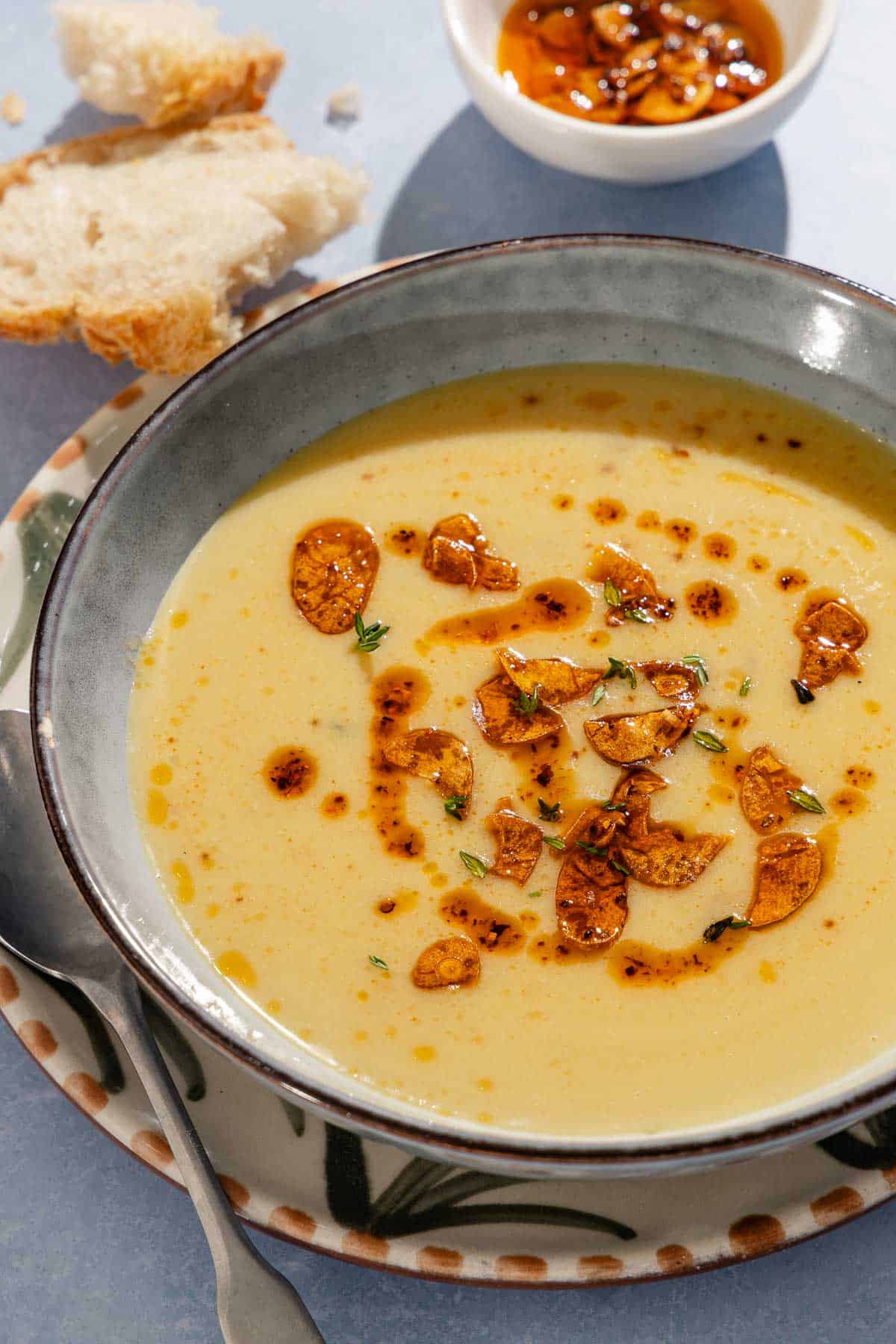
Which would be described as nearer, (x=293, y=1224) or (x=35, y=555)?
(x=293, y=1224)

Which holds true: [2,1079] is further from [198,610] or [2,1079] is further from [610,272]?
[610,272]

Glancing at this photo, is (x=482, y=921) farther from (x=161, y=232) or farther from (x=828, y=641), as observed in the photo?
(x=161, y=232)

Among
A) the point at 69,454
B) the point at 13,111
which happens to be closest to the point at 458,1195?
the point at 69,454

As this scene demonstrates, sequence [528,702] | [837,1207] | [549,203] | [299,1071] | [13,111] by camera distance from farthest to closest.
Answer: [13,111], [549,203], [528,702], [837,1207], [299,1071]

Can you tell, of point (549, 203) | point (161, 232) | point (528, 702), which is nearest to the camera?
point (528, 702)

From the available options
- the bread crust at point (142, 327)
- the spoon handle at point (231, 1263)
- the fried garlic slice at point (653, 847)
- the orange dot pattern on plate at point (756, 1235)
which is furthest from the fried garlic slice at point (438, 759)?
the bread crust at point (142, 327)

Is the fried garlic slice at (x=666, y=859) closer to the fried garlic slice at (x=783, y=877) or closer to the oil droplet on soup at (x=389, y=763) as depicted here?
the fried garlic slice at (x=783, y=877)

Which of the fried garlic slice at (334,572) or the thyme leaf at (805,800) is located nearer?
the thyme leaf at (805,800)
